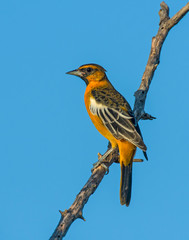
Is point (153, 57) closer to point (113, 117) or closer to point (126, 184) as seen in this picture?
point (113, 117)

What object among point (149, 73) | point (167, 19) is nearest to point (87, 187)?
point (149, 73)

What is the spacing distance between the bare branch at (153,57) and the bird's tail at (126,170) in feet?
3.51

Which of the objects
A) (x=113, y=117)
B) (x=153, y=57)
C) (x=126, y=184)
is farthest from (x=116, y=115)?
(x=153, y=57)

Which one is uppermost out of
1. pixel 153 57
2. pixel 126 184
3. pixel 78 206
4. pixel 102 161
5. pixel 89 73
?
pixel 89 73

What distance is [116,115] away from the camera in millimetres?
8164

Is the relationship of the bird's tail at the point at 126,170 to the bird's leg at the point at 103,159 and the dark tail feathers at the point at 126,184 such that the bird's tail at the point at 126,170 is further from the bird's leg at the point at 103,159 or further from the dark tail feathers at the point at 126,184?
the bird's leg at the point at 103,159

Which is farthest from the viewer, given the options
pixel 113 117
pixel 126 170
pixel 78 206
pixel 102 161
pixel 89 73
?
pixel 89 73

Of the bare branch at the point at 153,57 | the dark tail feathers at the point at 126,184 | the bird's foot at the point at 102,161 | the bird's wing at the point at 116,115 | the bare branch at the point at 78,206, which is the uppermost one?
the bare branch at the point at 153,57

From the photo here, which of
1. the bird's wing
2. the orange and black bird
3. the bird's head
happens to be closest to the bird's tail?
the orange and black bird

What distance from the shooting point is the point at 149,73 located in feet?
29.1

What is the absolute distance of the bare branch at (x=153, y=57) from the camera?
870cm

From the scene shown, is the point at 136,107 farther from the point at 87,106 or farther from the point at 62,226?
the point at 62,226

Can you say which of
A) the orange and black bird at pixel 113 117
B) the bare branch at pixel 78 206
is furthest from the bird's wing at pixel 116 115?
the bare branch at pixel 78 206

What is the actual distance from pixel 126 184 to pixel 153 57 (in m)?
2.82
